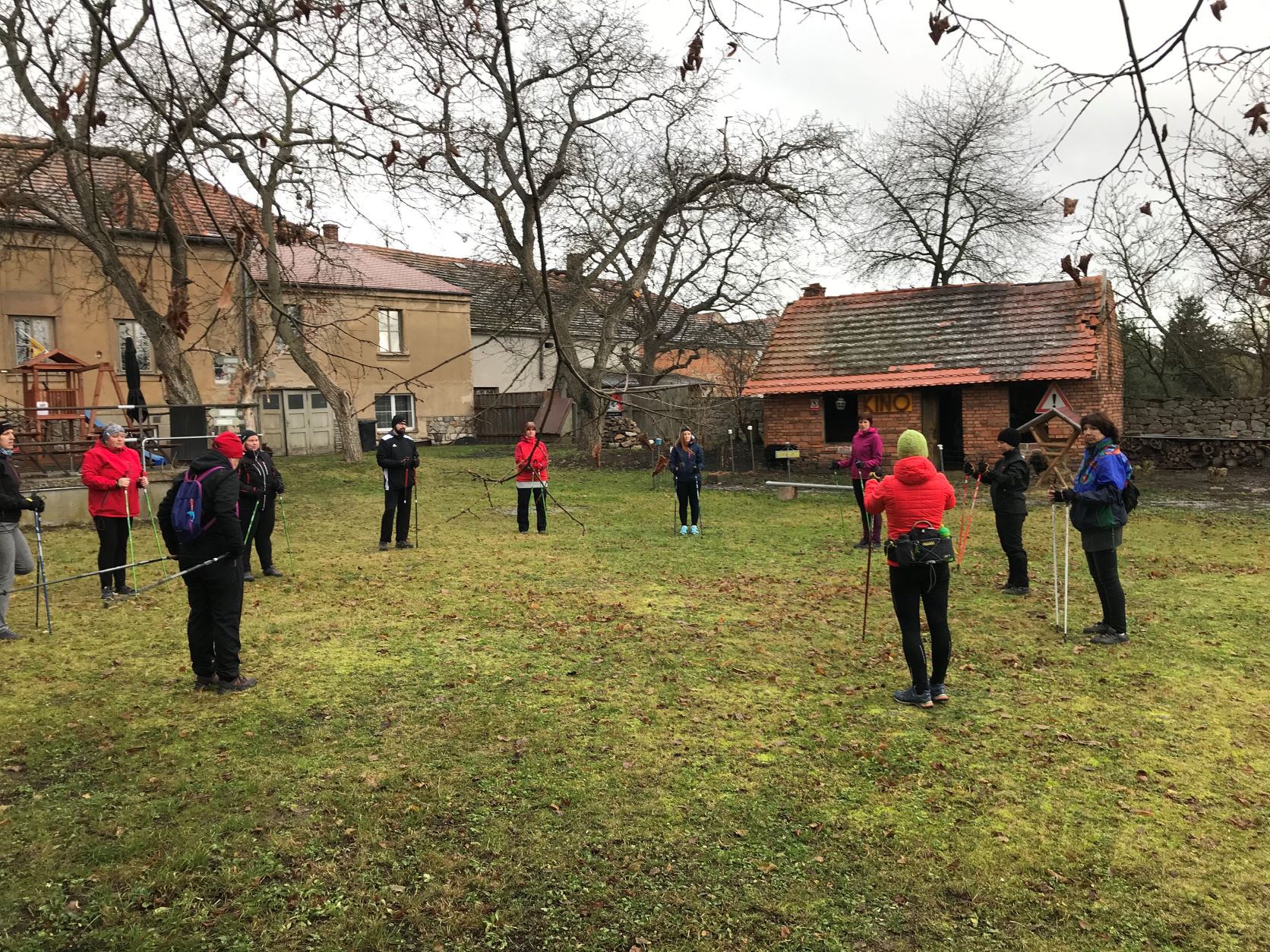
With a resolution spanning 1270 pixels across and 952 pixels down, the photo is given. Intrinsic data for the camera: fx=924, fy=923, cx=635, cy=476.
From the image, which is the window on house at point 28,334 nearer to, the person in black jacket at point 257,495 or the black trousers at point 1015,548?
the person in black jacket at point 257,495

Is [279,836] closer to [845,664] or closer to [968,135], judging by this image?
[845,664]

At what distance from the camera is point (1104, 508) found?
25.2 ft

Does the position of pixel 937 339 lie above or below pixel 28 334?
below

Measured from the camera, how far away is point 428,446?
113ft

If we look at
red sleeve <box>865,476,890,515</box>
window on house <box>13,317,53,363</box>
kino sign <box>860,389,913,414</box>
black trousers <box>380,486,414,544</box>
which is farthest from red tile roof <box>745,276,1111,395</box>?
window on house <box>13,317,53,363</box>

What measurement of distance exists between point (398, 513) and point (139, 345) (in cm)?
1789

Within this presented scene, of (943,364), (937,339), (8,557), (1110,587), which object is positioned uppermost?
(937,339)

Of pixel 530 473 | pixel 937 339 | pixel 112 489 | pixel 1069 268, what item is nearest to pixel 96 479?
pixel 112 489

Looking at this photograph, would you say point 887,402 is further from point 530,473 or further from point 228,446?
point 228,446

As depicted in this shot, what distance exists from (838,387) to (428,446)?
55.9ft

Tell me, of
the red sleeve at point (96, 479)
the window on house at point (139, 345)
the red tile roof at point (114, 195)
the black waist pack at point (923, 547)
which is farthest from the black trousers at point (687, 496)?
the window on house at point (139, 345)

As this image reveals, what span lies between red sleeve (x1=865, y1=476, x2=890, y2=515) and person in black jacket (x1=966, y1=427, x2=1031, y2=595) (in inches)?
162

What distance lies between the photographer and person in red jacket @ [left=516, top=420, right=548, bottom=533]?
14.2 m

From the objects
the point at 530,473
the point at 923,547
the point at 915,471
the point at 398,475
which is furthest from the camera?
the point at 530,473
